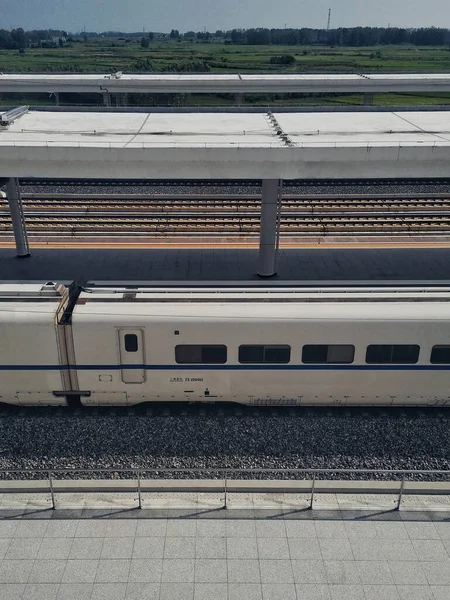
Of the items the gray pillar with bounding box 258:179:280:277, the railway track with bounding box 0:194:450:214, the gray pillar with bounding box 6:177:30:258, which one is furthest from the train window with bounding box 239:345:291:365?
the railway track with bounding box 0:194:450:214

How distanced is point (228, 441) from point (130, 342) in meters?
3.47

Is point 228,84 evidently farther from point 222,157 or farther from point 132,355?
point 132,355

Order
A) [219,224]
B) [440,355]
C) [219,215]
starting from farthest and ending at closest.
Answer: [219,215], [219,224], [440,355]

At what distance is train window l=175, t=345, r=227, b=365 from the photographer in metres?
13.1

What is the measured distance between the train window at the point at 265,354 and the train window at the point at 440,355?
3593mm

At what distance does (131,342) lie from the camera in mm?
13008

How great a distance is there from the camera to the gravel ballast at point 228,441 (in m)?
12.5

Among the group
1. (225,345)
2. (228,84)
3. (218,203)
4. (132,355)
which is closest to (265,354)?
(225,345)

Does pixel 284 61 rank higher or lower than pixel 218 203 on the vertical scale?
higher

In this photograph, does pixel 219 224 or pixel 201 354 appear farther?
pixel 219 224

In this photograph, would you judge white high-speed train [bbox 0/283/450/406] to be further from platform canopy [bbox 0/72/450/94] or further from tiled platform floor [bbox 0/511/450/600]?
platform canopy [bbox 0/72/450/94]

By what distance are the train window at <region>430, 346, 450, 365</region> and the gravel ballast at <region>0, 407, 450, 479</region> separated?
1.76 m

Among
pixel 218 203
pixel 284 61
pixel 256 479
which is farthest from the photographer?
pixel 284 61

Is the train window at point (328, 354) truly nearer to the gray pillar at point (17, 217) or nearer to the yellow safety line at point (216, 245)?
the yellow safety line at point (216, 245)
